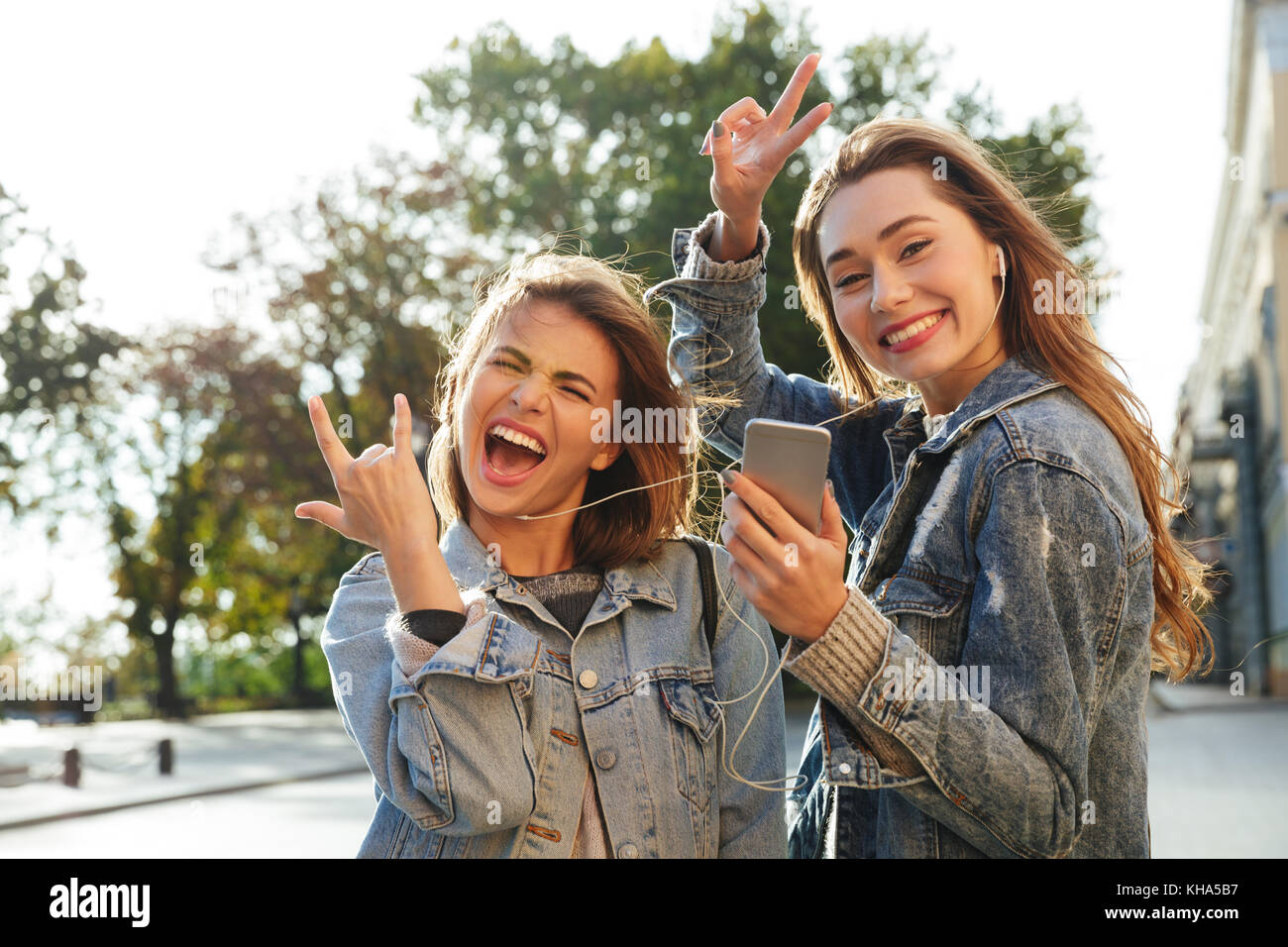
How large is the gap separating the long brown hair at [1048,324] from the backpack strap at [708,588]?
2.53 ft

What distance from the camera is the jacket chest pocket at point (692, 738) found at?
7.38 feet

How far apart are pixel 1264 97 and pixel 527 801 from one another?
3185 cm

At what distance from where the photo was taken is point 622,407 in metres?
2.59

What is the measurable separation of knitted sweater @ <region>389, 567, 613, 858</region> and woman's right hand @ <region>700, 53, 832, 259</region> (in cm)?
85

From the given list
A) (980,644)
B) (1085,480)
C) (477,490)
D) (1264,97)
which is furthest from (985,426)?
(1264,97)

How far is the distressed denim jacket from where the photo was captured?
5.87 ft

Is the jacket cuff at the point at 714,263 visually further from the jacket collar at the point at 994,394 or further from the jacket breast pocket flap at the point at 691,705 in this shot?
the jacket breast pocket flap at the point at 691,705

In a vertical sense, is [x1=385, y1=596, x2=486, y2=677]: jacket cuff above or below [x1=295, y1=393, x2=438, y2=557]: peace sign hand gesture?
below

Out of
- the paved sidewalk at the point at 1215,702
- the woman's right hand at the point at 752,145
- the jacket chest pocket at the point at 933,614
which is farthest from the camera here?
the paved sidewalk at the point at 1215,702

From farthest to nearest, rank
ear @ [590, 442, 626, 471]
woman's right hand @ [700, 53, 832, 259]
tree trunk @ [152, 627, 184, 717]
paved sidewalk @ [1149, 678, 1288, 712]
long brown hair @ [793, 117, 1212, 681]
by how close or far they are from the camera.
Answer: tree trunk @ [152, 627, 184, 717] → paved sidewalk @ [1149, 678, 1288, 712] → ear @ [590, 442, 626, 471] → woman's right hand @ [700, 53, 832, 259] → long brown hair @ [793, 117, 1212, 681]

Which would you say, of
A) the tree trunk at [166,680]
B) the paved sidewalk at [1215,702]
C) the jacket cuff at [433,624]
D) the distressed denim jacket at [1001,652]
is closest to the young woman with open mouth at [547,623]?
the jacket cuff at [433,624]

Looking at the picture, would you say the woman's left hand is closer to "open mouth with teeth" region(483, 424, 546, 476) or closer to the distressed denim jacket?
the distressed denim jacket

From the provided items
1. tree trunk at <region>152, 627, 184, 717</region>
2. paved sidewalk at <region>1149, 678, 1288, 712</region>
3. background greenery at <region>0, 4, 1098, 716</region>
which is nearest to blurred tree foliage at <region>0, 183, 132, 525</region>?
background greenery at <region>0, 4, 1098, 716</region>
